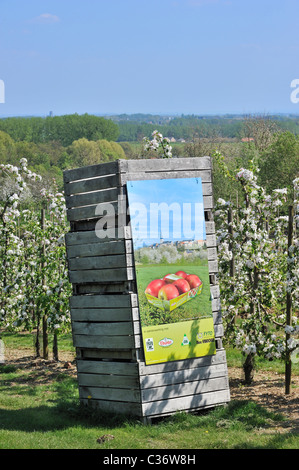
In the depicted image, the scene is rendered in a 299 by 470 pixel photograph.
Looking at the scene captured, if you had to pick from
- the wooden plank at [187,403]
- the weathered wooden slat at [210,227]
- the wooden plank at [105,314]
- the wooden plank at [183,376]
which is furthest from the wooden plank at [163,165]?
the wooden plank at [187,403]

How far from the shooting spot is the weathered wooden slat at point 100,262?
294 inches

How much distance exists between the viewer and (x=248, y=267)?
9203 mm

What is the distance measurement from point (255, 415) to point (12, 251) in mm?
6807

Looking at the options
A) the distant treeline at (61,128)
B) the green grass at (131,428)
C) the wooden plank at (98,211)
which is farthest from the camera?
the distant treeline at (61,128)

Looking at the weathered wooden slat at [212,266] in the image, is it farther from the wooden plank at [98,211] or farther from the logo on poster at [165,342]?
the wooden plank at [98,211]

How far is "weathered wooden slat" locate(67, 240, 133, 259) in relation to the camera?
24.5 ft

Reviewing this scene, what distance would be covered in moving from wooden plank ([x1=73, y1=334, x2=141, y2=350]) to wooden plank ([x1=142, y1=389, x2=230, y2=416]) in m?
0.77

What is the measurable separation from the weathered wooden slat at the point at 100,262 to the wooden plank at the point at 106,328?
74 centimetres

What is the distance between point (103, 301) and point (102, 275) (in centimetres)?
34

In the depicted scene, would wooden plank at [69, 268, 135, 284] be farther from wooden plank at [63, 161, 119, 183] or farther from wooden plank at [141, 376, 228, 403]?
wooden plank at [141, 376, 228, 403]

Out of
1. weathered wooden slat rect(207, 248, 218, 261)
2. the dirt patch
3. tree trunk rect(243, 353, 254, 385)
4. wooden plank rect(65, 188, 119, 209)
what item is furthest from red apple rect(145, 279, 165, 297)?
tree trunk rect(243, 353, 254, 385)

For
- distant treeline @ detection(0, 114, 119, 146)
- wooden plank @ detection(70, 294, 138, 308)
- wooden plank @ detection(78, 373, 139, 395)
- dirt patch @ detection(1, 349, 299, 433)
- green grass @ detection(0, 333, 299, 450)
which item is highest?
distant treeline @ detection(0, 114, 119, 146)

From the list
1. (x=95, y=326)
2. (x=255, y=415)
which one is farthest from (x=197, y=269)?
(x=255, y=415)

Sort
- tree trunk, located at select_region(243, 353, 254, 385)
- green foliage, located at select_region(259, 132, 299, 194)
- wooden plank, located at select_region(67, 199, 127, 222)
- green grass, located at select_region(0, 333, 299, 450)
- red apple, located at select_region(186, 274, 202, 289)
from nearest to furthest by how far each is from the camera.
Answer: green grass, located at select_region(0, 333, 299, 450) → wooden plank, located at select_region(67, 199, 127, 222) → red apple, located at select_region(186, 274, 202, 289) → tree trunk, located at select_region(243, 353, 254, 385) → green foliage, located at select_region(259, 132, 299, 194)
